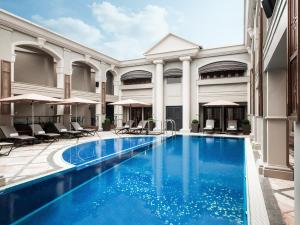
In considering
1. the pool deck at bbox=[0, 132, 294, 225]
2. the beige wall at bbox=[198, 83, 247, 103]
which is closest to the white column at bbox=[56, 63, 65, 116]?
the pool deck at bbox=[0, 132, 294, 225]

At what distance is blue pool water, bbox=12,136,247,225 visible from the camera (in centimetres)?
352

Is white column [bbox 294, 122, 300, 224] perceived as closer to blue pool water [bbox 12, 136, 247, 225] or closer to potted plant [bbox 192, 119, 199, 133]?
blue pool water [bbox 12, 136, 247, 225]

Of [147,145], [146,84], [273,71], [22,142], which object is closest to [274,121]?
[273,71]

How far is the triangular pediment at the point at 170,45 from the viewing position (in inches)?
684

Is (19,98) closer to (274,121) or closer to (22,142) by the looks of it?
(22,142)

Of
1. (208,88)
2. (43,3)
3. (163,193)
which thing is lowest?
(163,193)

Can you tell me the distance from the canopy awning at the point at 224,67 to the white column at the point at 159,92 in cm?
354

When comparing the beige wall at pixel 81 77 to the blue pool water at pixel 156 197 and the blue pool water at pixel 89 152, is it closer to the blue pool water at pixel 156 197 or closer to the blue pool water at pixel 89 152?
the blue pool water at pixel 89 152

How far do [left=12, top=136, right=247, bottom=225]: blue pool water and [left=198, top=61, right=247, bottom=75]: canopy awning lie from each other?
35.5 feet

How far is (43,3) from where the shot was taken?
26234 mm

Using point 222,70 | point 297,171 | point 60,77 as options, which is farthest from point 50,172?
point 222,70

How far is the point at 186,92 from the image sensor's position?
17.2 m

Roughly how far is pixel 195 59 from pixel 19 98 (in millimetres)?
13387

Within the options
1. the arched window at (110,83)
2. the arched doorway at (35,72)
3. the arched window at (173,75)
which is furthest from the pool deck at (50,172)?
the arched window at (110,83)
